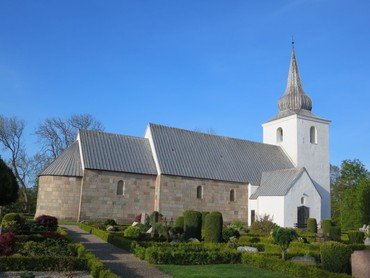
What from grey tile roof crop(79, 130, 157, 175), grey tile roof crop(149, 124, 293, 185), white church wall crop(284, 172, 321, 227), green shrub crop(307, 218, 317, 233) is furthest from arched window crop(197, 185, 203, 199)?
green shrub crop(307, 218, 317, 233)

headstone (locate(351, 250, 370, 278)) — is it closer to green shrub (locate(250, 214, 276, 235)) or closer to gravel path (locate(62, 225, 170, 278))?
gravel path (locate(62, 225, 170, 278))

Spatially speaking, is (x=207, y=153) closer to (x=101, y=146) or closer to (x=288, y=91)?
(x=101, y=146)

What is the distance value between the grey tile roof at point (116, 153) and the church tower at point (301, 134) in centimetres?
1263

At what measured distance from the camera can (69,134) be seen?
41094 mm

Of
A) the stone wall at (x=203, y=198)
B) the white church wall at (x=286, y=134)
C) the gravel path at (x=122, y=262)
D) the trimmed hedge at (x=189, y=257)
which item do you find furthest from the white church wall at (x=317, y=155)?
the trimmed hedge at (x=189, y=257)

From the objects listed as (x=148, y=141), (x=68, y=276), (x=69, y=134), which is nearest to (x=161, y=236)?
(x=68, y=276)

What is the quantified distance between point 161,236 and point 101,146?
1144 cm

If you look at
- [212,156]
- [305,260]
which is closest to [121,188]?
[212,156]

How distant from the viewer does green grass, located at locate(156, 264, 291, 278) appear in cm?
999

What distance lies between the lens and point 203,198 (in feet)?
93.2

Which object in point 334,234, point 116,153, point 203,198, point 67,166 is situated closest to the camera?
point 334,234

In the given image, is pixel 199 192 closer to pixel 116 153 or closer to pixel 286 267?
pixel 116 153

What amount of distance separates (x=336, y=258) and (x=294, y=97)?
25.8m

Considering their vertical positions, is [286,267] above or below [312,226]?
below
